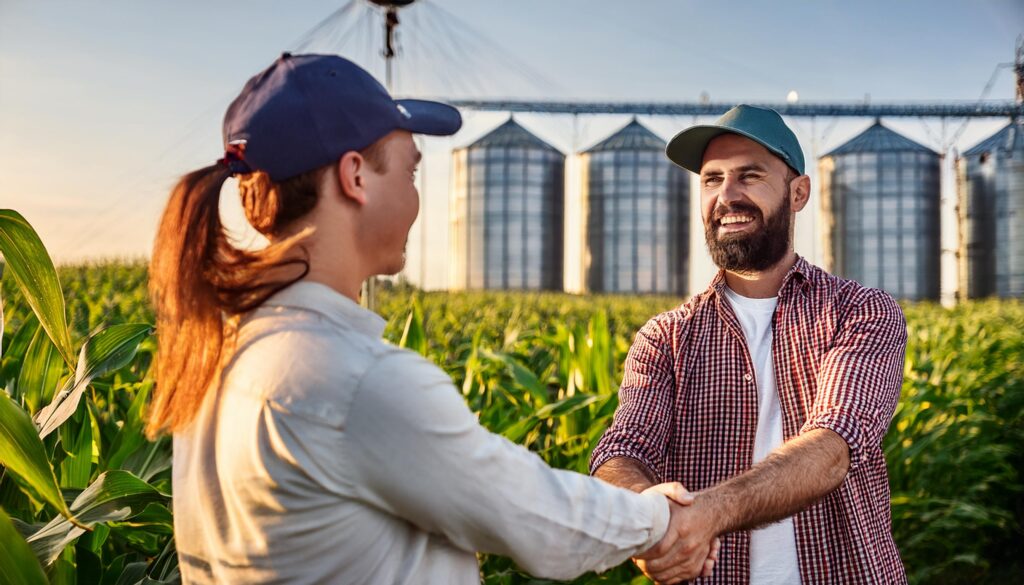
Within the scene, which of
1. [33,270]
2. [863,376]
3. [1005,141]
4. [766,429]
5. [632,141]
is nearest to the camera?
[33,270]

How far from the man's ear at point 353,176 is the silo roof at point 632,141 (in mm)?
24353

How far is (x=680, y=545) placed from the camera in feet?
5.57

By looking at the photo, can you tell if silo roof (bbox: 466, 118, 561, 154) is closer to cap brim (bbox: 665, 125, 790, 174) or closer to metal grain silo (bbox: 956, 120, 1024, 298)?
metal grain silo (bbox: 956, 120, 1024, 298)

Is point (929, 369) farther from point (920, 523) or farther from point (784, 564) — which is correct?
point (784, 564)

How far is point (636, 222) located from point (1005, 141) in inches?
403

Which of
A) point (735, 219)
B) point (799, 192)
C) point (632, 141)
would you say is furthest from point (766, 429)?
point (632, 141)

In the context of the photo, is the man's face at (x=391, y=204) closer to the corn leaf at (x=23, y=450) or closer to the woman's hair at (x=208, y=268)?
the woman's hair at (x=208, y=268)

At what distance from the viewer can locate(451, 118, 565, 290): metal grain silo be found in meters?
24.3

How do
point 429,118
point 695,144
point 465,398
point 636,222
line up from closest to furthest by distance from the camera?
point 429,118
point 695,144
point 465,398
point 636,222

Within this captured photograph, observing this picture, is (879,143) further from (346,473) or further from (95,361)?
(346,473)

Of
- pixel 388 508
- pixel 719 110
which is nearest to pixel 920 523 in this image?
pixel 388 508

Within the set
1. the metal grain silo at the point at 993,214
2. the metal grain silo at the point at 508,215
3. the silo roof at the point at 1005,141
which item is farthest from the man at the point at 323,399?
the silo roof at the point at 1005,141

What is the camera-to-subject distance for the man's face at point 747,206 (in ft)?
7.30

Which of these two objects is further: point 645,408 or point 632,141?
point 632,141
